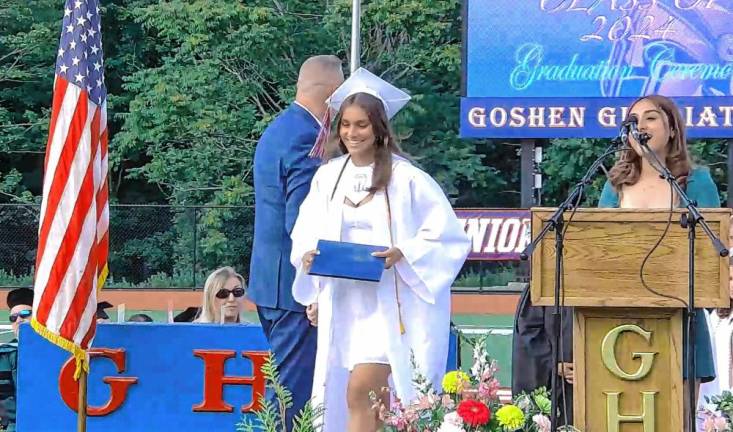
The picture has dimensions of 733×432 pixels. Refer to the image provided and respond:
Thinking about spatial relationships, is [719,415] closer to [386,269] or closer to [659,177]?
[659,177]

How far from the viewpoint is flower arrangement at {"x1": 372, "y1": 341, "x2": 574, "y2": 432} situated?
4488mm

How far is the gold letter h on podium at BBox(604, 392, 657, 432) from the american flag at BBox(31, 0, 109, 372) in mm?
3261

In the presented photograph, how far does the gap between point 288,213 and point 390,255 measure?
77cm

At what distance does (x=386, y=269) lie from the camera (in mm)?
5629

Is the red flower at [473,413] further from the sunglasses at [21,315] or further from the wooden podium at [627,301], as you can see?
the sunglasses at [21,315]

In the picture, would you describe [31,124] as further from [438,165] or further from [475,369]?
[475,369]

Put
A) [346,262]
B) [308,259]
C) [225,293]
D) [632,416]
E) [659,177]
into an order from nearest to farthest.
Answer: [632,416] < [659,177] < [346,262] < [308,259] < [225,293]

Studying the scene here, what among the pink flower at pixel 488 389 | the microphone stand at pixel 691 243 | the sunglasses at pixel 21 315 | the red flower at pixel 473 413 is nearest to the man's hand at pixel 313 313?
the pink flower at pixel 488 389

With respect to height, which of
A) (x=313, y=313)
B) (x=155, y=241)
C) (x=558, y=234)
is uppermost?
(x=155, y=241)

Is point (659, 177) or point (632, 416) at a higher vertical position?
point (659, 177)

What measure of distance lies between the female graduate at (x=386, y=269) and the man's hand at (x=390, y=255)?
17mm

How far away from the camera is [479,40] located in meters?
16.0

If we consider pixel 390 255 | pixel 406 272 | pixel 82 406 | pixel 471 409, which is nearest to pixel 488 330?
pixel 82 406

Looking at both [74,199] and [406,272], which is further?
[74,199]
